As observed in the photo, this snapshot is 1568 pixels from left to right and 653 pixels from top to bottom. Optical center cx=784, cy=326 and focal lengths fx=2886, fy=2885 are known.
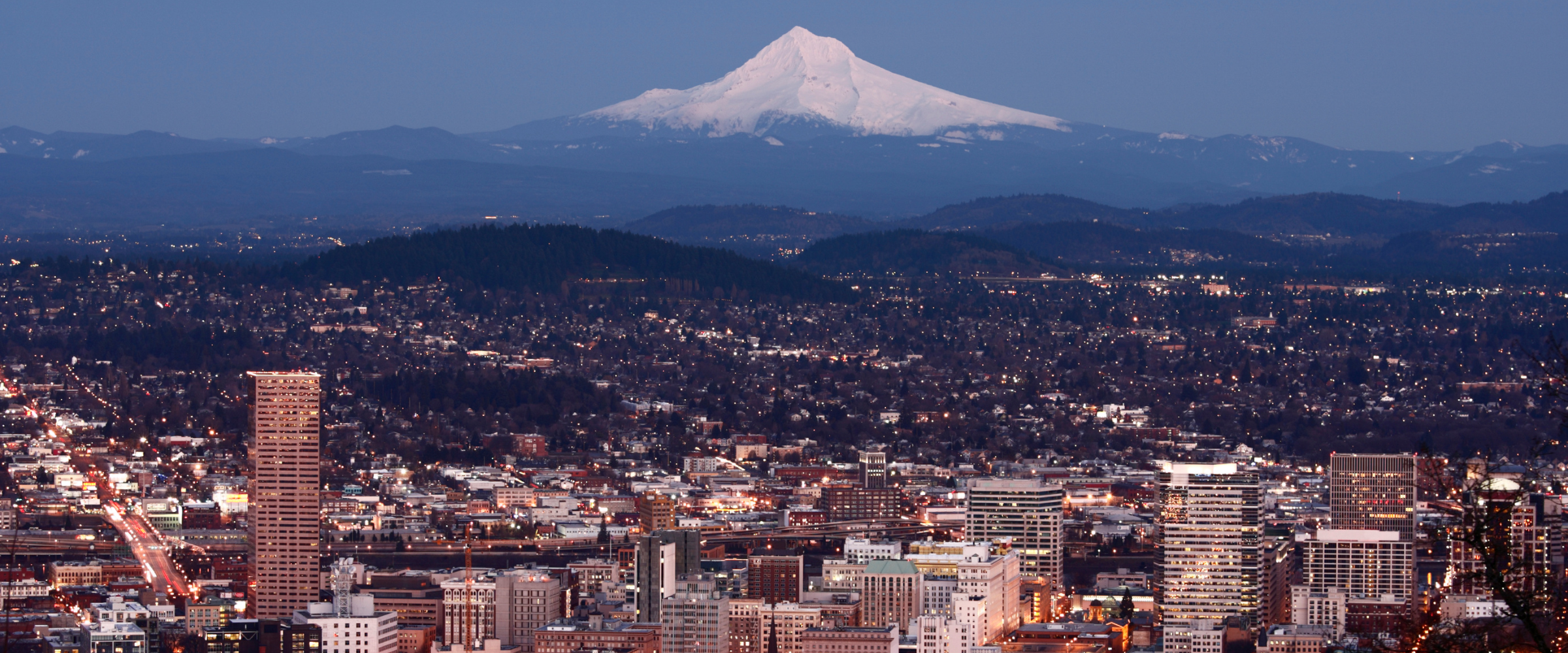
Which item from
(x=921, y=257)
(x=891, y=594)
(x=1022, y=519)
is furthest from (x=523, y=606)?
(x=921, y=257)

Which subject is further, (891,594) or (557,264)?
(557,264)

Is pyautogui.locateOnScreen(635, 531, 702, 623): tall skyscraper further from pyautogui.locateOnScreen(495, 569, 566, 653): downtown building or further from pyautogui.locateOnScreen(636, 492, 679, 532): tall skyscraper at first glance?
pyautogui.locateOnScreen(636, 492, 679, 532): tall skyscraper

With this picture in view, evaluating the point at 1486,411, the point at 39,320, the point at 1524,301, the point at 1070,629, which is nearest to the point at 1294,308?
the point at 1524,301

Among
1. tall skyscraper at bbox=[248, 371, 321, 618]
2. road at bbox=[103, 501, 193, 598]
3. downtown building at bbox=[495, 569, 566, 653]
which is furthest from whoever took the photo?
road at bbox=[103, 501, 193, 598]

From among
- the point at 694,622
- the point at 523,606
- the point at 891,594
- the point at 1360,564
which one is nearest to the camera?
the point at 694,622

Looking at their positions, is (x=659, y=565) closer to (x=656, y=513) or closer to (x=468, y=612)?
(x=468, y=612)

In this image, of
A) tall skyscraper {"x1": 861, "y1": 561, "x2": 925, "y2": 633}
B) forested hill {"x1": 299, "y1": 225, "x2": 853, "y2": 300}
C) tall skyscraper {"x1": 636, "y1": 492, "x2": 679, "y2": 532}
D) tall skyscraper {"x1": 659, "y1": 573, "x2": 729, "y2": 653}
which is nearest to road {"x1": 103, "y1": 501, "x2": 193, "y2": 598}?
tall skyscraper {"x1": 659, "y1": 573, "x2": 729, "y2": 653}

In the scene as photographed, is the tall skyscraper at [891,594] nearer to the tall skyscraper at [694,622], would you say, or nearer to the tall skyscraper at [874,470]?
the tall skyscraper at [694,622]

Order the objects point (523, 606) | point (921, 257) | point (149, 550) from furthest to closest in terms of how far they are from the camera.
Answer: point (921, 257), point (149, 550), point (523, 606)
